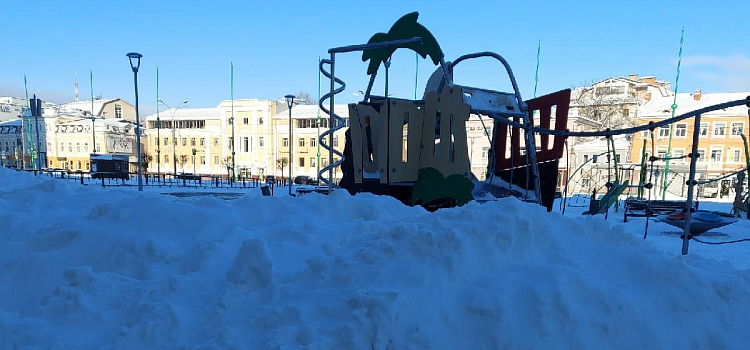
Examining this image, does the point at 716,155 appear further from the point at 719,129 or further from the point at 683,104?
the point at 683,104

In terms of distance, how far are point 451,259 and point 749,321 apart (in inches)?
67.6

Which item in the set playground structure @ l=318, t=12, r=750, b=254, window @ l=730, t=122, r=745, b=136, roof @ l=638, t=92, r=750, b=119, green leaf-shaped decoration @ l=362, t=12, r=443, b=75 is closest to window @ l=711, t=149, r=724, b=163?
window @ l=730, t=122, r=745, b=136

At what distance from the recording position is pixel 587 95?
44.8 m

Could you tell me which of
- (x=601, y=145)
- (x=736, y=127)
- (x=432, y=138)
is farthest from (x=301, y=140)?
(x=432, y=138)

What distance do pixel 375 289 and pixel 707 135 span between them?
136 ft

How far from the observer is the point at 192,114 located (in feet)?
160

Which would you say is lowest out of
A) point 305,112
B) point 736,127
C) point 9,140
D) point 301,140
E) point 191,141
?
point 9,140

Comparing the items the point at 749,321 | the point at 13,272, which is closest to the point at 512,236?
the point at 749,321

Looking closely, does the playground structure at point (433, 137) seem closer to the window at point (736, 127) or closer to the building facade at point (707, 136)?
the building facade at point (707, 136)

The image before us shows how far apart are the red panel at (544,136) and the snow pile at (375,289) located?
146 inches

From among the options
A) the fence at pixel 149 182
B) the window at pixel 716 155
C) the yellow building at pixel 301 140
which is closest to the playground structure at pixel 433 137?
the fence at pixel 149 182

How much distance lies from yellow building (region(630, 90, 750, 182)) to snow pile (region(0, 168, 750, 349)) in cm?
3300

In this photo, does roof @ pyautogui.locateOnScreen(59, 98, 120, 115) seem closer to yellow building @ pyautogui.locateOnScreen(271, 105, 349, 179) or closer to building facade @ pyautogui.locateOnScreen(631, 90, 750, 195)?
yellow building @ pyautogui.locateOnScreen(271, 105, 349, 179)

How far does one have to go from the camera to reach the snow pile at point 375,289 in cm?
207
